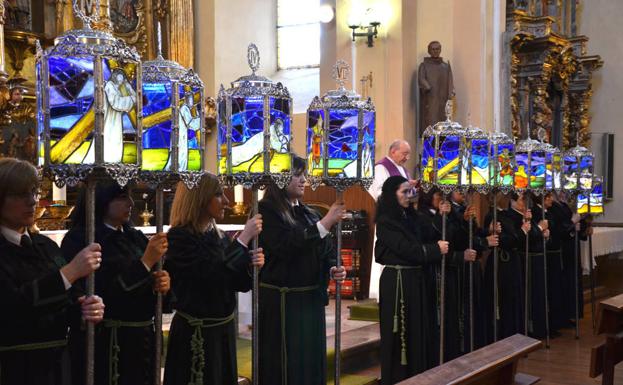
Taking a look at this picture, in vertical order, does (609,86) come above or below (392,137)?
above

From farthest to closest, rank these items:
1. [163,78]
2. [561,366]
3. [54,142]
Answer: [561,366]
[163,78]
[54,142]

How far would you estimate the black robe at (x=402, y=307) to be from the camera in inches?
253

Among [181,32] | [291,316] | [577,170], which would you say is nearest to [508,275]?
[577,170]

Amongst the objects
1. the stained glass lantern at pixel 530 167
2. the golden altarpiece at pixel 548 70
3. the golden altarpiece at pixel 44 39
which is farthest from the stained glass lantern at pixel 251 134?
the golden altarpiece at pixel 548 70

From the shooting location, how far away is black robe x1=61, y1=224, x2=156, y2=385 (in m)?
3.82

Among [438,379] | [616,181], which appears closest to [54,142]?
[438,379]

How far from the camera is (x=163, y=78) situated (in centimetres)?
389

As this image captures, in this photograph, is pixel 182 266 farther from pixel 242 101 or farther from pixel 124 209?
pixel 242 101

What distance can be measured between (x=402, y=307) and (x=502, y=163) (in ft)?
7.25

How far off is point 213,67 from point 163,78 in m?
8.17

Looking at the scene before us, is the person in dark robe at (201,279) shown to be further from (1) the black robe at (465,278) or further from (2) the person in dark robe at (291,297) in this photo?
(1) the black robe at (465,278)

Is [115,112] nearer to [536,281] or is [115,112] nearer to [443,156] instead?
→ [443,156]

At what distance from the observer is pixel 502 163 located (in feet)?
26.0

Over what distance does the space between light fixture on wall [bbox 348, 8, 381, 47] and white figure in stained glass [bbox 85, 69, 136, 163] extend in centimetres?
838
